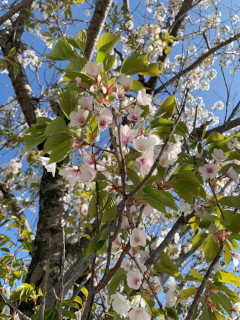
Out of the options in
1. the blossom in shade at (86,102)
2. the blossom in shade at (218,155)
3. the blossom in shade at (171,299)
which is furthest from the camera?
the blossom in shade at (171,299)

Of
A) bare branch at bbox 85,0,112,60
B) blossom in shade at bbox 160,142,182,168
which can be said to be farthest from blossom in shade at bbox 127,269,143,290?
bare branch at bbox 85,0,112,60

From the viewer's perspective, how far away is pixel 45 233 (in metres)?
1.86

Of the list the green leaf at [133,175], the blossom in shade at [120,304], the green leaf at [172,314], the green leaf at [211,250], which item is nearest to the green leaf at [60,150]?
the green leaf at [133,175]

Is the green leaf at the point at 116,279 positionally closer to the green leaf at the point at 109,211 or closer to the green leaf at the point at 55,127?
the green leaf at the point at 109,211

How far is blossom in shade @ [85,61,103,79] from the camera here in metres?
0.62

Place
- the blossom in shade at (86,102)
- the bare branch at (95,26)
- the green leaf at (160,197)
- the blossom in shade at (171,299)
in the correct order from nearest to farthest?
the green leaf at (160,197) → the blossom in shade at (86,102) → the blossom in shade at (171,299) → the bare branch at (95,26)

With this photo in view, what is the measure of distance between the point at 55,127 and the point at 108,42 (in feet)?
0.83

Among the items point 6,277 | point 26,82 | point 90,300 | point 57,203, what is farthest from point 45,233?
point 26,82

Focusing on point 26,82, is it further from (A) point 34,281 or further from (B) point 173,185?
(B) point 173,185

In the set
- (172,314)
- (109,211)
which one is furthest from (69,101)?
(172,314)

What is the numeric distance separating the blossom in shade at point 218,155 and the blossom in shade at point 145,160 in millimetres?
237

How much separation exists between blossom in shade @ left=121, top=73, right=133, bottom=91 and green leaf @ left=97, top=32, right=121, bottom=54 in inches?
2.7

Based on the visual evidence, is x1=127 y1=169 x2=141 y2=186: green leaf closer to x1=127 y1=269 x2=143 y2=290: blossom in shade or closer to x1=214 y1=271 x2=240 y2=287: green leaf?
x1=127 y1=269 x2=143 y2=290: blossom in shade

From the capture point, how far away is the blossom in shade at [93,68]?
620mm
